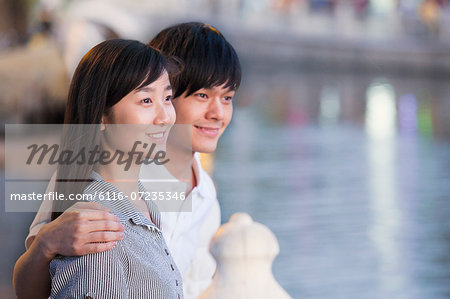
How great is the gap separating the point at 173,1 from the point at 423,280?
2331 cm

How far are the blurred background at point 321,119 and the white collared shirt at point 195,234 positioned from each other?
202 centimetres

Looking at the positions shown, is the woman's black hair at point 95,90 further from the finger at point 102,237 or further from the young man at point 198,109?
the young man at point 198,109

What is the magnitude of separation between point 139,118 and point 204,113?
2.39 ft

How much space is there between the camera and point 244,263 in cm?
224

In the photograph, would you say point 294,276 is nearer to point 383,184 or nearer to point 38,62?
point 383,184

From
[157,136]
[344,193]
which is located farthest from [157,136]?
[344,193]

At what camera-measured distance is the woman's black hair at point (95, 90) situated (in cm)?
186

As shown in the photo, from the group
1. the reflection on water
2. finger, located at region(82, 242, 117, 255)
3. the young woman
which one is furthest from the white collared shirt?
the reflection on water

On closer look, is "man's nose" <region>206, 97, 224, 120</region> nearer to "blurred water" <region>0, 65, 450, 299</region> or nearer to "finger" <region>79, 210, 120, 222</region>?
"finger" <region>79, 210, 120, 222</region>

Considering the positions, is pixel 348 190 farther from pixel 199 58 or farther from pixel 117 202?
pixel 117 202

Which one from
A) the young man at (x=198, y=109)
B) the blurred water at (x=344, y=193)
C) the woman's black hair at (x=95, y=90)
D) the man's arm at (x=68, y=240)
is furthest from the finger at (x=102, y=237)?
the blurred water at (x=344, y=193)

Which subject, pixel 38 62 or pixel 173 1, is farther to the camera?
pixel 173 1

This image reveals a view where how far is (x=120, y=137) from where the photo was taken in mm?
1929

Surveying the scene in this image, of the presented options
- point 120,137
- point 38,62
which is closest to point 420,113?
point 38,62
